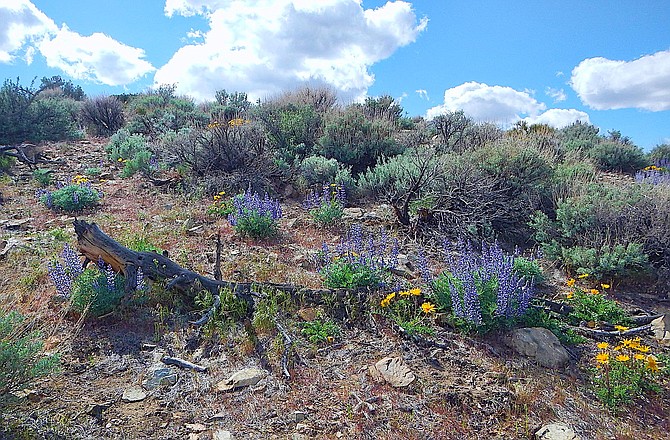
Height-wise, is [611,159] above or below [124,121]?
below

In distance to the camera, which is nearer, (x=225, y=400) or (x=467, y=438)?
(x=467, y=438)

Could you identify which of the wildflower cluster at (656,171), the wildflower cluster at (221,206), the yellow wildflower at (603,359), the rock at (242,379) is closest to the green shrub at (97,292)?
the rock at (242,379)

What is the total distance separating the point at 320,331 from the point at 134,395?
4.30 feet

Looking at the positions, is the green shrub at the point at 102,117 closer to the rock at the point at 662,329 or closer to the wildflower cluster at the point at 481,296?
the wildflower cluster at the point at 481,296

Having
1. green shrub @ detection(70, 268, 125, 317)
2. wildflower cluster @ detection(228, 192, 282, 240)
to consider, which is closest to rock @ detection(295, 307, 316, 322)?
green shrub @ detection(70, 268, 125, 317)

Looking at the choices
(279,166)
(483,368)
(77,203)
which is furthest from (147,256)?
(279,166)

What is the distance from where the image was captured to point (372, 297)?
3697 mm

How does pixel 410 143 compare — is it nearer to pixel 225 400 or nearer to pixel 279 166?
pixel 279 166

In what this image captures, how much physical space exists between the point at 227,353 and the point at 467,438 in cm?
166

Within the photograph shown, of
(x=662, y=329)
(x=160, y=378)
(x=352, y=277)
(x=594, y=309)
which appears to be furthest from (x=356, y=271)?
(x=662, y=329)

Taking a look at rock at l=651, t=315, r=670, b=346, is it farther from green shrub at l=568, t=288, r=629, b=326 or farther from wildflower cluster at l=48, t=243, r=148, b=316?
wildflower cluster at l=48, t=243, r=148, b=316

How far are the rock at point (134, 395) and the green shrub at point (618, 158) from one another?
10.3 m

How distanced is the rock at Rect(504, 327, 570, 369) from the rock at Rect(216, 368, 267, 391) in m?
1.84

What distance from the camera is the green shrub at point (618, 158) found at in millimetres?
10086
